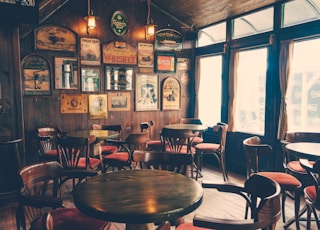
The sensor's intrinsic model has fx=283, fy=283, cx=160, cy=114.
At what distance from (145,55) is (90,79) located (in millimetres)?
1190

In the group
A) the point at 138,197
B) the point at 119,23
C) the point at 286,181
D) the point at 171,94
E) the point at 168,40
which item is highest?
the point at 119,23

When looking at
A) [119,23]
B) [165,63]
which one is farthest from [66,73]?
[165,63]

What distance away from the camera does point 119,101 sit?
5309mm

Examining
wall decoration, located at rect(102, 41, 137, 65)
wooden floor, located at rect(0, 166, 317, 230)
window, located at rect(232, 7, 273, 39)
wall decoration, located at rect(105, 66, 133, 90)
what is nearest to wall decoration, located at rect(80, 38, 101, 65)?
wall decoration, located at rect(102, 41, 137, 65)

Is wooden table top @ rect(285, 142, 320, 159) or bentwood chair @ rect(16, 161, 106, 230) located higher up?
wooden table top @ rect(285, 142, 320, 159)

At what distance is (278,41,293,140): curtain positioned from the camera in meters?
4.06

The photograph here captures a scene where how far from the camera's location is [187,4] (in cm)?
517

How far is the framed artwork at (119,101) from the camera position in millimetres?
5234

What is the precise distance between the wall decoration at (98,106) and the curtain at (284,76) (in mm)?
2962

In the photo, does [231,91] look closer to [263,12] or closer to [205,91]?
[205,91]

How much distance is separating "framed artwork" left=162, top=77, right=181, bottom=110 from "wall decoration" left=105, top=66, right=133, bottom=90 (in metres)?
0.77

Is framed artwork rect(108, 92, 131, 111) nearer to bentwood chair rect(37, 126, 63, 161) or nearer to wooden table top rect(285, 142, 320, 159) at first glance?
bentwood chair rect(37, 126, 63, 161)

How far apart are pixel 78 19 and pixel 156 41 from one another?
1533 millimetres

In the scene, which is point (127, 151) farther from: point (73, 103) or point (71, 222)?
point (71, 222)
